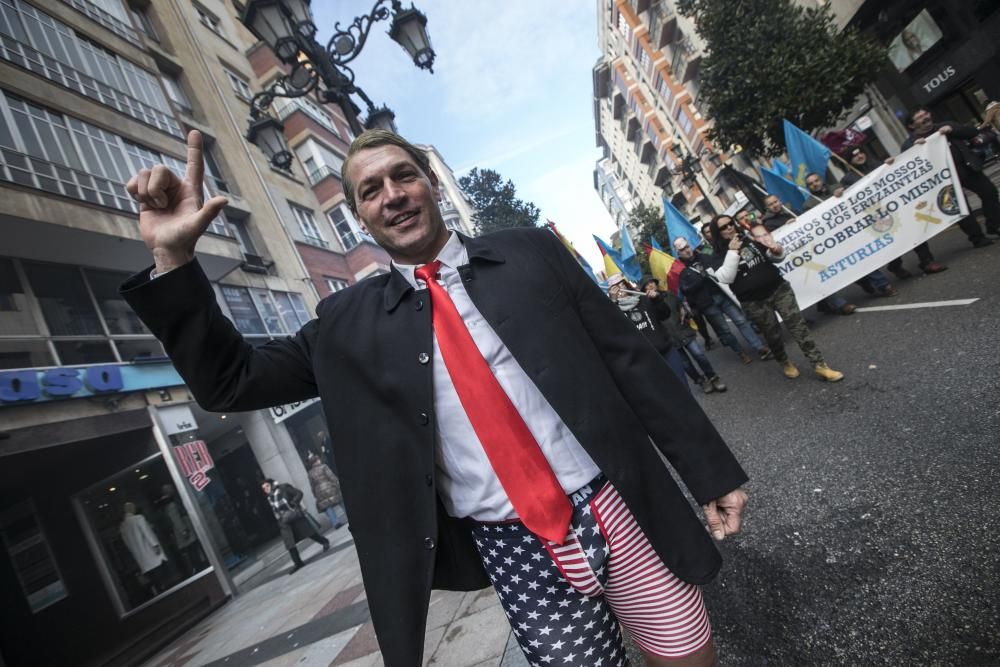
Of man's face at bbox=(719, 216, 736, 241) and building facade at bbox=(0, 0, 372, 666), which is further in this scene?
building facade at bbox=(0, 0, 372, 666)

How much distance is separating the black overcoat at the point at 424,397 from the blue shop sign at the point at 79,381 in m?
6.52

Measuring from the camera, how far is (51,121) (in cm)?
1038

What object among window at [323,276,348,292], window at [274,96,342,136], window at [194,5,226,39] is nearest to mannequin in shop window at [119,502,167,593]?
window at [323,276,348,292]

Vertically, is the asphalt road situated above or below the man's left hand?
below

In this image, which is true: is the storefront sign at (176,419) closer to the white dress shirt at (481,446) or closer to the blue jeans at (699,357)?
the blue jeans at (699,357)

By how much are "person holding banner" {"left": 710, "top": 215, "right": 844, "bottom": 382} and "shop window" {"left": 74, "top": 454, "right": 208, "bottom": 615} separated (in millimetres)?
10800

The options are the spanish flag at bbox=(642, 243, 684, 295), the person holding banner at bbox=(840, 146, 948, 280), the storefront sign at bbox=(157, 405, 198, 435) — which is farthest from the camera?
the storefront sign at bbox=(157, 405, 198, 435)

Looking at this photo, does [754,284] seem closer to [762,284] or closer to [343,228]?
[762,284]

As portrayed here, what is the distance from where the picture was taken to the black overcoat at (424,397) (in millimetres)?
1301

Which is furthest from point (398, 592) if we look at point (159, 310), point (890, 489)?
point (890, 489)

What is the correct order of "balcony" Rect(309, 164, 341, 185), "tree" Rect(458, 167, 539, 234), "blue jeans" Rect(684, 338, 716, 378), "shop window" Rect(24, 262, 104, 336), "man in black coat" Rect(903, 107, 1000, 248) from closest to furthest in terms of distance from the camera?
1. "man in black coat" Rect(903, 107, 1000, 248)
2. "blue jeans" Rect(684, 338, 716, 378)
3. "shop window" Rect(24, 262, 104, 336)
4. "balcony" Rect(309, 164, 341, 185)
5. "tree" Rect(458, 167, 539, 234)

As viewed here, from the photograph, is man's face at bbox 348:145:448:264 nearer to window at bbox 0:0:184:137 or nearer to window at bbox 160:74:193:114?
window at bbox 0:0:184:137

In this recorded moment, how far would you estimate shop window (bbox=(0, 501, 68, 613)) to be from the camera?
862 cm

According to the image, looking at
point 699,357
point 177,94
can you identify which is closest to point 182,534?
point 699,357
